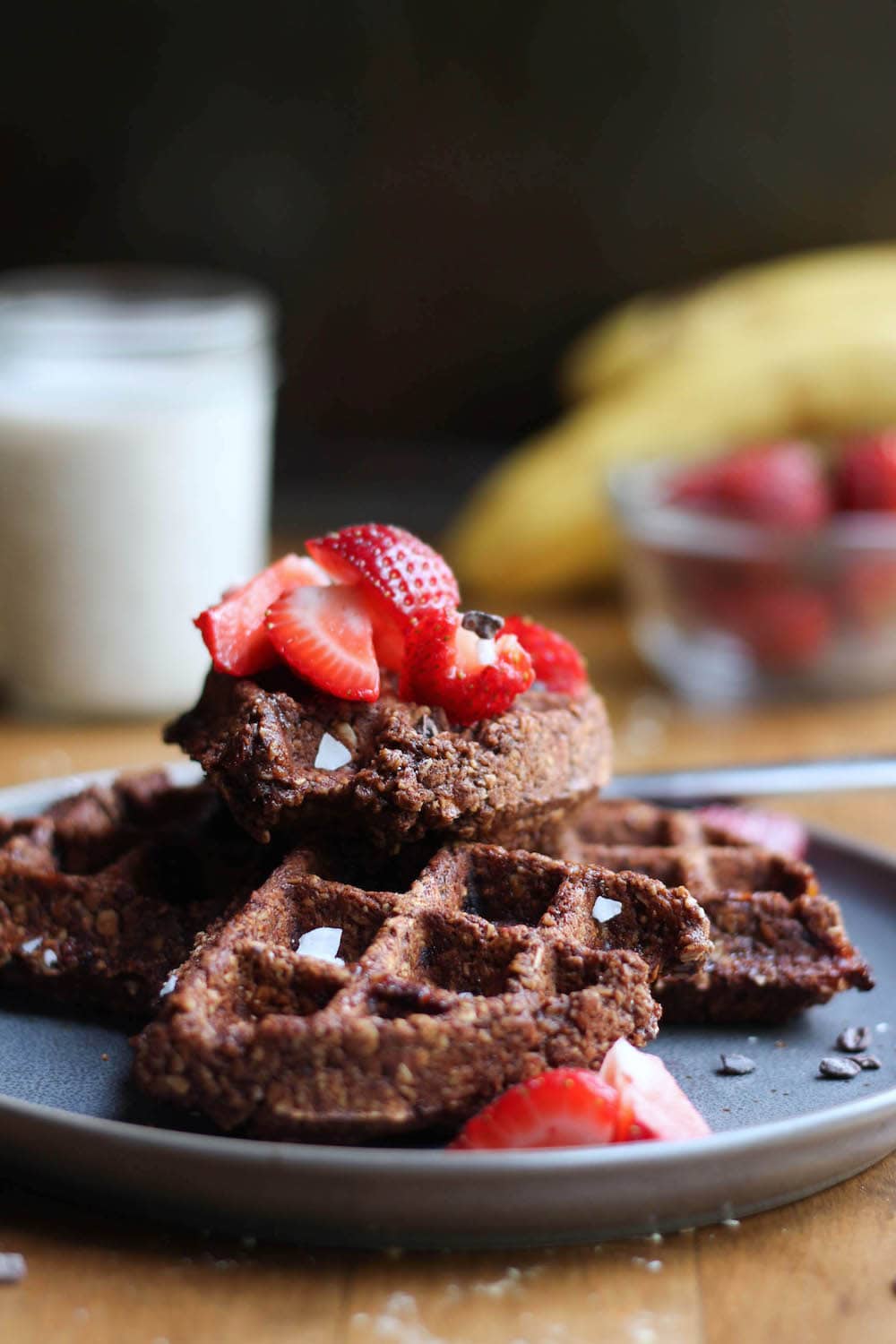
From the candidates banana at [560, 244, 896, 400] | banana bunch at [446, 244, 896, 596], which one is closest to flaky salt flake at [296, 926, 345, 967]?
banana bunch at [446, 244, 896, 596]

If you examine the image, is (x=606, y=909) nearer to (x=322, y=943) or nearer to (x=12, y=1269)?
(x=322, y=943)

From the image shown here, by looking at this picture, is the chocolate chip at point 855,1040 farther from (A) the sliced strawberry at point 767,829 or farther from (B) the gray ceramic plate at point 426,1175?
(A) the sliced strawberry at point 767,829

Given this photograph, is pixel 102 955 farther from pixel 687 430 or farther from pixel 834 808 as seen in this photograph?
pixel 687 430

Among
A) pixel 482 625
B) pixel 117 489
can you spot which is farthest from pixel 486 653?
pixel 117 489

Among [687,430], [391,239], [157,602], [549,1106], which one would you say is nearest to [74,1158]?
[549,1106]

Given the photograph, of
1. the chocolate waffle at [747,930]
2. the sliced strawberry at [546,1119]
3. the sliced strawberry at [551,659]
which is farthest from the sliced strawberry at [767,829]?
the sliced strawberry at [546,1119]

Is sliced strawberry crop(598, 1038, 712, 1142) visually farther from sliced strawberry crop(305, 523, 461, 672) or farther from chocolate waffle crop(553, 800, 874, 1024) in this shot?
sliced strawberry crop(305, 523, 461, 672)

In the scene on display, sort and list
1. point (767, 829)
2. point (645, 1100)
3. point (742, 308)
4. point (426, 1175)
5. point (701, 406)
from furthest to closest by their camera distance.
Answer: point (742, 308), point (701, 406), point (767, 829), point (645, 1100), point (426, 1175)
